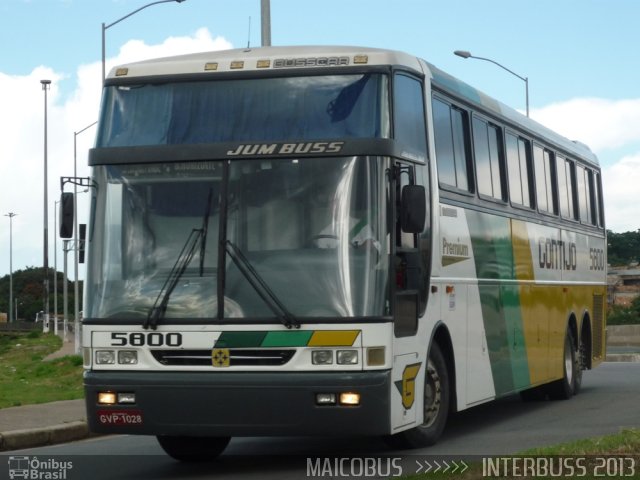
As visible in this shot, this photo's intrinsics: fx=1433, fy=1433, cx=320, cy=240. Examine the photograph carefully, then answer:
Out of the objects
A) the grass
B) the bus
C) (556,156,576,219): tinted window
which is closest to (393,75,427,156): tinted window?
the bus

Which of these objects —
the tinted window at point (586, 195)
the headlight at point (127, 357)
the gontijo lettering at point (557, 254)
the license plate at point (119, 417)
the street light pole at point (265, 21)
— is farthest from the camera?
the street light pole at point (265, 21)

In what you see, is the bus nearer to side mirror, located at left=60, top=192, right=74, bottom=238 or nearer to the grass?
side mirror, located at left=60, top=192, right=74, bottom=238

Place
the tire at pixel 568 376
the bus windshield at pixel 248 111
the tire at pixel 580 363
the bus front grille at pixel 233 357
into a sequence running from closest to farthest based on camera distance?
the bus front grille at pixel 233 357 < the bus windshield at pixel 248 111 < the tire at pixel 568 376 < the tire at pixel 580 363

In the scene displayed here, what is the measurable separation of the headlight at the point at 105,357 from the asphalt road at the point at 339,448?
3.16 feet

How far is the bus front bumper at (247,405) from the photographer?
1152 cm

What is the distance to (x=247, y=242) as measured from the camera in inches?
467

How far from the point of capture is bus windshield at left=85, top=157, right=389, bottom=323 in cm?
1170

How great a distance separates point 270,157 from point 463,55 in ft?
110

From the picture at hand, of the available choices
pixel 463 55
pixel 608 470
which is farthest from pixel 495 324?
pixel 463 55

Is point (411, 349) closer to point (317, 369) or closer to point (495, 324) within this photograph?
point (317, 369)

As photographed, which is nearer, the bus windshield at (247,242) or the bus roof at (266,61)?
the bus windshield at (247,242)

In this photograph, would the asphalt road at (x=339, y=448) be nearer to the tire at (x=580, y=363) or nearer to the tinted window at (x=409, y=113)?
the tire at (x=580, y=363)

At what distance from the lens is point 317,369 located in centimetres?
1155

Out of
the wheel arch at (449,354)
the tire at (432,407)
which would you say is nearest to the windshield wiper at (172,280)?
the tire at (432,407)
